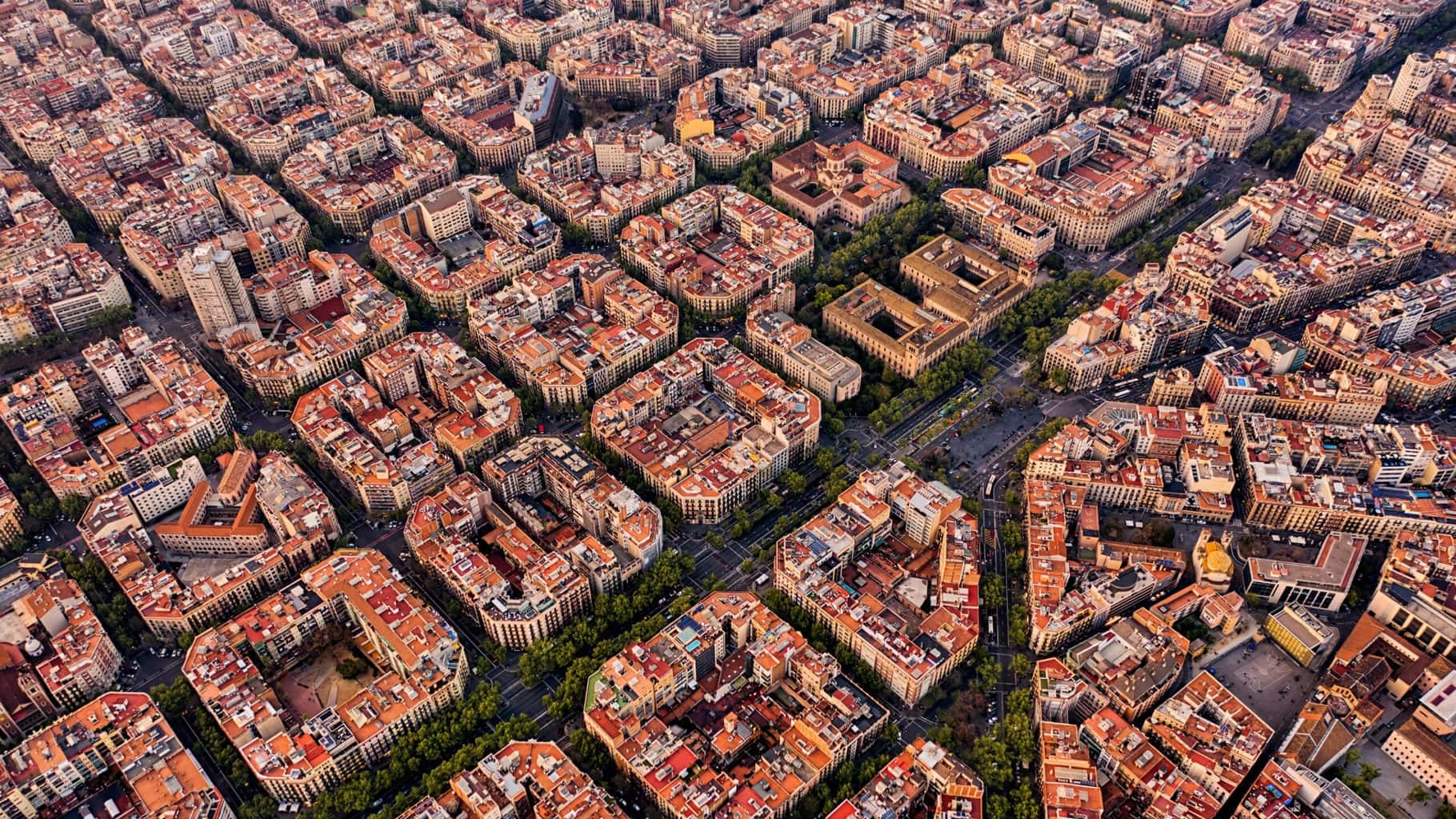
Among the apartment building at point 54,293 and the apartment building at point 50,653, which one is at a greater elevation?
the apartment building at point 54,293

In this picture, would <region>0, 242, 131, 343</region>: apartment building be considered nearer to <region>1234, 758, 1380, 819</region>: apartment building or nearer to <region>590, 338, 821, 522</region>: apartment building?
<region>590, 338, 821, 522</region>: apartment building

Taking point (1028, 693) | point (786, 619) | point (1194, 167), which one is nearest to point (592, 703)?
point (786, 619)

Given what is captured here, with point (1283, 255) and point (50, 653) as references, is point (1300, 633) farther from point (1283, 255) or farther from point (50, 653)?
point (50, 653)

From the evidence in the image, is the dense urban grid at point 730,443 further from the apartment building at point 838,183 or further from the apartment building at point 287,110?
the apartment building at point 287,110

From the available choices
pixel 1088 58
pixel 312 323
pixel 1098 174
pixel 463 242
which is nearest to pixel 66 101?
pixel 312 323

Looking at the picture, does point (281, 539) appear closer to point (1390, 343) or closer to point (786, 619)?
point (786, 619)

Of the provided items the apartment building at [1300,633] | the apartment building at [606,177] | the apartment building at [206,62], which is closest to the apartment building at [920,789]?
the apartment building at [1300,633]

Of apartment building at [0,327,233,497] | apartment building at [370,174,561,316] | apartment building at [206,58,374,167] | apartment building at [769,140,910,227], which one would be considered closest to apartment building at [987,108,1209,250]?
apartment building at [769,140,910,227]
